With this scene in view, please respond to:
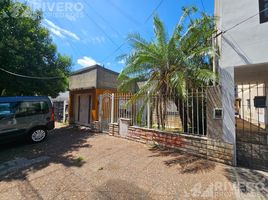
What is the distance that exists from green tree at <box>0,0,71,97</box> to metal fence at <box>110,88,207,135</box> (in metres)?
4.60

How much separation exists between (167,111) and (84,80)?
23.3ft

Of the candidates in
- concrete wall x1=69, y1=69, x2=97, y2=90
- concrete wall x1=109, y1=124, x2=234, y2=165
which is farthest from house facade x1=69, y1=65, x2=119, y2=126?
concrete wall x1=109, y1=124, x2=234, y2=165

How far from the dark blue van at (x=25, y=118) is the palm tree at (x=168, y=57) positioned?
4574mm

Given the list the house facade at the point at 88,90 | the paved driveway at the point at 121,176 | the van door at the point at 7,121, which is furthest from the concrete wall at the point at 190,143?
the van door at the point at 7,121

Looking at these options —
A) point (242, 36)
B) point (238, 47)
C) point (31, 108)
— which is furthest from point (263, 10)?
point (31, 108)

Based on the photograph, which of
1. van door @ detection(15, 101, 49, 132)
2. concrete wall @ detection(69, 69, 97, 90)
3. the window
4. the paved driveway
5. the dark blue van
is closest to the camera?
the paved driveway

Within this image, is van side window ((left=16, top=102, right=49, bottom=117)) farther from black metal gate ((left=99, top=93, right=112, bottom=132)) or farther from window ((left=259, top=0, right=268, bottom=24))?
window ((left=259, top=0, right=268, bottom=24))

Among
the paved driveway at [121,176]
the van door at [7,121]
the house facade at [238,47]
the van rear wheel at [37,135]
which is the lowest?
the paved driveway at [121,176]

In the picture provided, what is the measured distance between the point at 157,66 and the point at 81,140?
5.05 meters

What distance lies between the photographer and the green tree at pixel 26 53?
8.53m

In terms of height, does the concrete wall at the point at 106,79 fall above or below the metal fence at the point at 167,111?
above

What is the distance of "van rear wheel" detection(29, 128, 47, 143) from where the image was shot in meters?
7.88

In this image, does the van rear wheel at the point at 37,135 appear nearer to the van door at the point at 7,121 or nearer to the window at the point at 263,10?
the van door at the point at 7,121

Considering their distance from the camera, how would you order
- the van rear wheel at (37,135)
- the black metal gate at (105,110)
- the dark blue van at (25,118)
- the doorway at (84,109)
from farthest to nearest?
the doorway at (84,109), the black metal gate at (105,110), the van rear wheel at (37,135), the dark blue van at (25,118)
